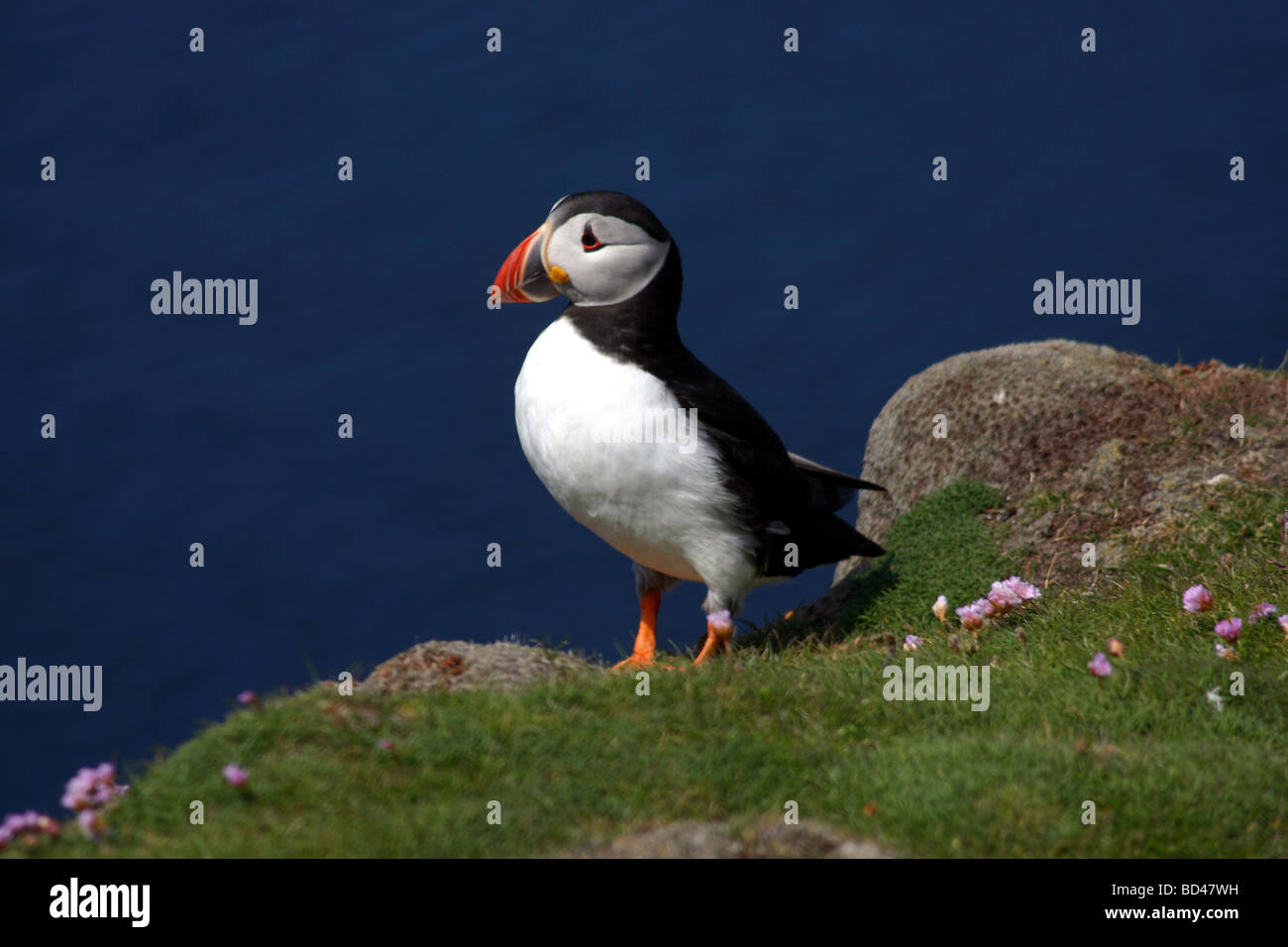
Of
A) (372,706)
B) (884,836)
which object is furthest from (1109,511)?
(372,706)

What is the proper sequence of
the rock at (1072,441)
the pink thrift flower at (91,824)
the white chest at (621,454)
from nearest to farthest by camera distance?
the pink thrift flower at (91,824) < the white chest at (621,454) < the rock at (1072,441)

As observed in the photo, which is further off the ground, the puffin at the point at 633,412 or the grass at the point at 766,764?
the puffin at the point at 633,412

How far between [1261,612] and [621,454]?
9.57ft

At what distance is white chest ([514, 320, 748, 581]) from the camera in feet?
21.0

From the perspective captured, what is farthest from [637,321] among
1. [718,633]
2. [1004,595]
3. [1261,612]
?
[1261,612]

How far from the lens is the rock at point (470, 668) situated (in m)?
5.86

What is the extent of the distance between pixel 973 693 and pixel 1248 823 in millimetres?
1342

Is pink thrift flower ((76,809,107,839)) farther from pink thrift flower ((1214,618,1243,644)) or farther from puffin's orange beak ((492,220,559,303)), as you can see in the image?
pink thrift flower ((1214,618,1243,644))

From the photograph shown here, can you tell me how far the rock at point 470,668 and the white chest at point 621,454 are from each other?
2.43 ft

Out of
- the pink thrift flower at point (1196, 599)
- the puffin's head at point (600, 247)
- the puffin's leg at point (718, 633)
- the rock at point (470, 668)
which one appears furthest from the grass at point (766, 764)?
the puffin's head at point (600, 247)

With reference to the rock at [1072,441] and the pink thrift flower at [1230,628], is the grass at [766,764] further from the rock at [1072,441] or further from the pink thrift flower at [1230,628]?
the rock at [1072,441]
